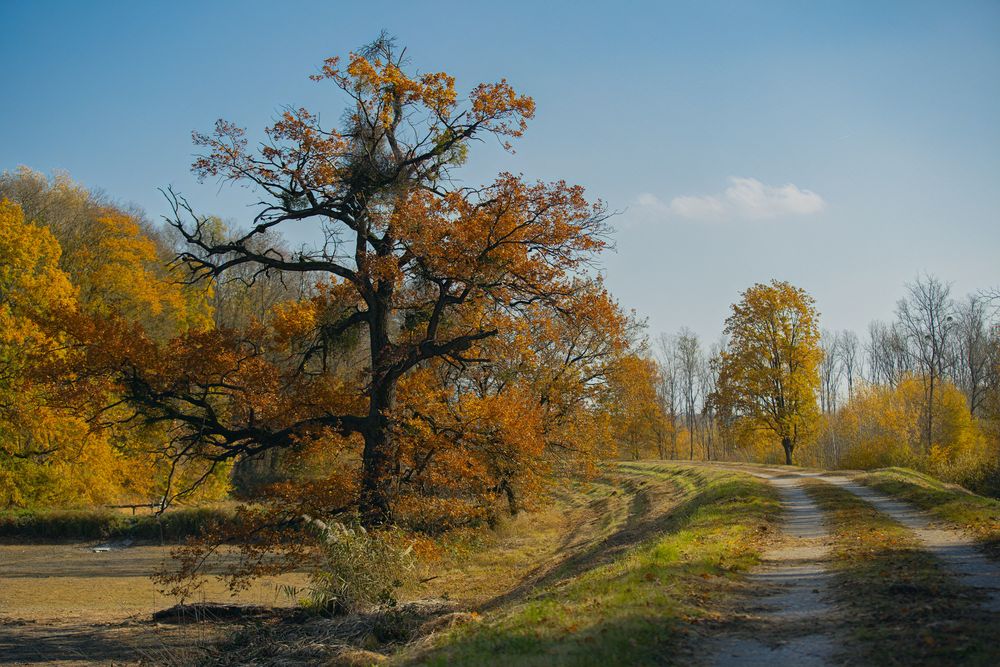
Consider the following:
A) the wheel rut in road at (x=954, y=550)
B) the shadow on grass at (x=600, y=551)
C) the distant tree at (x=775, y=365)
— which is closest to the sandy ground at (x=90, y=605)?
the shadow on grass at (x=600, y=551)

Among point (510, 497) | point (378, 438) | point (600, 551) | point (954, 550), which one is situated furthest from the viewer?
point (510, 497)

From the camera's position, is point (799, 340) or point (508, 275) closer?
point (508, 275)

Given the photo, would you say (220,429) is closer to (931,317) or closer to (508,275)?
(508,275)

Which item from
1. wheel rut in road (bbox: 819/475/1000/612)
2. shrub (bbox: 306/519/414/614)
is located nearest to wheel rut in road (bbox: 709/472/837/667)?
wheel rut in road (bbox: 819/475/1000/612)

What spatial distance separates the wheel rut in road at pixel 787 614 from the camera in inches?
241

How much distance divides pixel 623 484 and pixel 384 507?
77.9 feet

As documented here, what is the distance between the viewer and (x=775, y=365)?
143 ft

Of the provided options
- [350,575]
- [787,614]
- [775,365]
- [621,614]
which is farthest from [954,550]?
[775,365]

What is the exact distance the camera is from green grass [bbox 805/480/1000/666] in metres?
5.65

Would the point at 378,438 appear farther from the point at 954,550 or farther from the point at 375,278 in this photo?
the point at 954,550

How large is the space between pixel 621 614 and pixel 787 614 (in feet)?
5.97

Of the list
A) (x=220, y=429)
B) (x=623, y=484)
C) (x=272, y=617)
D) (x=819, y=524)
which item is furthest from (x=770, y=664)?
(x=623, y=484)

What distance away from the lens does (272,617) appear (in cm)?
1444

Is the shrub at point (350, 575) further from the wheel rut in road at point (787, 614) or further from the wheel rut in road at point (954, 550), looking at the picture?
the wheel rut in road at point (954, 550)
